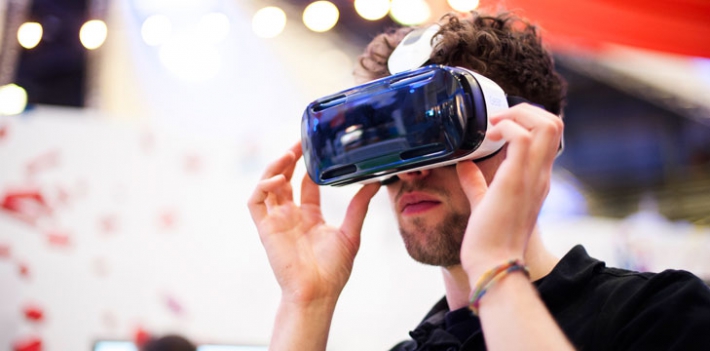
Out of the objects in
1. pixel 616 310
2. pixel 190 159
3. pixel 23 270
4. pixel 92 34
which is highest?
pixel 92 34

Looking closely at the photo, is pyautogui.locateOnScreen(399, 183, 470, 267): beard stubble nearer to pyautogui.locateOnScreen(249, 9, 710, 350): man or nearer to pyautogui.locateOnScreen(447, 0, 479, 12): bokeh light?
pyautogui.locateOnScreen(249, 9, 710, 350): man

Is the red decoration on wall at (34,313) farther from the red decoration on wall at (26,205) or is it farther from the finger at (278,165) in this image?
the finger at (278,165)

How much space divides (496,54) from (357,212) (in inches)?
16.8

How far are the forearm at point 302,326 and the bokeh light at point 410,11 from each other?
174 centimetres

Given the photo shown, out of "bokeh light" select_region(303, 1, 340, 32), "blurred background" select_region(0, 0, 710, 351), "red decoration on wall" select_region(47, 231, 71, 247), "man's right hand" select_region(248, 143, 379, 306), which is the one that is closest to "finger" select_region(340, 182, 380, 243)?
"man's right hand" select_region(248, 143, 379, 306)

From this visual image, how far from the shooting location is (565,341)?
0.80 metres

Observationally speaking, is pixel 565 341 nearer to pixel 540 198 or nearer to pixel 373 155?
pixel 540 198

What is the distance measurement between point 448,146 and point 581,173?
227 cm

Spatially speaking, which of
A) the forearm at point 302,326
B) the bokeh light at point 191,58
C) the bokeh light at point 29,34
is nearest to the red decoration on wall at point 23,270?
the bokeh light at point 29,34

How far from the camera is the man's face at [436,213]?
1209mm

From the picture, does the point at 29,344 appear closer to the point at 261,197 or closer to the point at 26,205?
the point at 26,205

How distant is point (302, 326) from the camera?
4.17ft

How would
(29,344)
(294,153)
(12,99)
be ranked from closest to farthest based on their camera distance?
(294,153)
(29,344)
(12,99)

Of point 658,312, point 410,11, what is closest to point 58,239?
point 410,11
